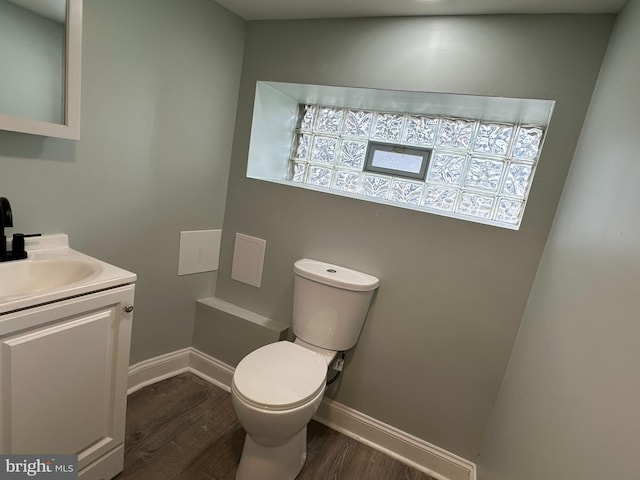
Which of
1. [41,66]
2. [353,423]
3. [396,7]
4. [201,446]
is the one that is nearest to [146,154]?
[41,66]

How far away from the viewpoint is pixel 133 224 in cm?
153

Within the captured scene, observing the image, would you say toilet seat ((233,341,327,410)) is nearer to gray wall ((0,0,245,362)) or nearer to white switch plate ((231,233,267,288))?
white switch plate ((231,233,267,288))

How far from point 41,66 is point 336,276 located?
4.41 ft

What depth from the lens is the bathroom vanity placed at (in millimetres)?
856

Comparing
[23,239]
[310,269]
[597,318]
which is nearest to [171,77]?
[23,239]

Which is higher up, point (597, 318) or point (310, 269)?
point (597, 318)

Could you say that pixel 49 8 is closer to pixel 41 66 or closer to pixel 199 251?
pixel 41 66

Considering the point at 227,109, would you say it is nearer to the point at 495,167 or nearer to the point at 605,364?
the point at 495,167

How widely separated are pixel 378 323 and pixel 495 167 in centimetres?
99

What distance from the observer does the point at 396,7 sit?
1321mm

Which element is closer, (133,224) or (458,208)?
A: (133,224)

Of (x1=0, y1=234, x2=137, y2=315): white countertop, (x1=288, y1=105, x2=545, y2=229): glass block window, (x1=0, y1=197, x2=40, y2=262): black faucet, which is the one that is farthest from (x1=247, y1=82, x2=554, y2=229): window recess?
(x1=0, y1=197, x2=40, y2=262): black faucet

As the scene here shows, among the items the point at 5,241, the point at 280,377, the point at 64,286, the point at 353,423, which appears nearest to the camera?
the point at 64,286

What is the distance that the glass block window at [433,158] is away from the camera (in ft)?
5.18
